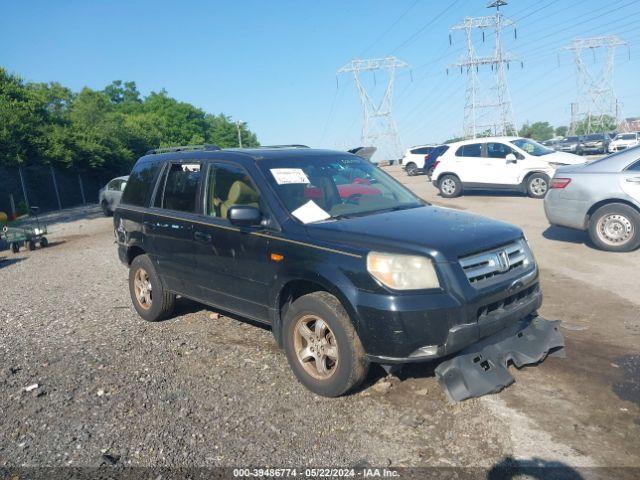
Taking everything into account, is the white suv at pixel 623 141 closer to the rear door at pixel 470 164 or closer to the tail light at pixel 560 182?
the rear door at pixel 470 164

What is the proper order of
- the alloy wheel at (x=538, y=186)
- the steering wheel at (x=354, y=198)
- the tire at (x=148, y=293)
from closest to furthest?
1. the steering wheel at (x=354, y=198)
2. the tire at (x=148, y=293)
3. the alloy wheel at (x=538, y=186)

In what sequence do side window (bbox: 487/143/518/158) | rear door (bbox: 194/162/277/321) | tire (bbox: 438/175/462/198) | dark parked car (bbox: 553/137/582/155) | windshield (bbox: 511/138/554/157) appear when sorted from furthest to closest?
dark parked car (bbox: 553/137/582/155) → tire (bbox: 438/175/462/198) → side window (bbox: 487/143/518/158) → windshield (bbox: 511/138/554/157) → rear door (bbox: 194/162/277/321)

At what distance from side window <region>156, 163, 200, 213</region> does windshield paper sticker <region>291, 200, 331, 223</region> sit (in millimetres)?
1316

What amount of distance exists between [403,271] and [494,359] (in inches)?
39.6

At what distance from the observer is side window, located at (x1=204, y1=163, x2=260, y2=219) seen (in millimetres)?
4695

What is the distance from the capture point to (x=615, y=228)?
8516mm

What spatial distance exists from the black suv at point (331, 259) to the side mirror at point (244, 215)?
0.05 ft

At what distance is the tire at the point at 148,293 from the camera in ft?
19.4

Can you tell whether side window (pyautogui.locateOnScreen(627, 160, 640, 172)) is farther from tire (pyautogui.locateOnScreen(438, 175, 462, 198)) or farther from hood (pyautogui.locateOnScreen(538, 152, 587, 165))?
tire (pyautogui.locateOnScreen(438, 175, 462, 198))

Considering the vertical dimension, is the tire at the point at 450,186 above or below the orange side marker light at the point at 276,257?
below

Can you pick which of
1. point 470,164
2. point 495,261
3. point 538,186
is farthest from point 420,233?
point 470,164

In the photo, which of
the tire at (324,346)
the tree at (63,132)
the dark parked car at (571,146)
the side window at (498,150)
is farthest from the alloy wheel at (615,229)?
the dark parked car at (571,146)

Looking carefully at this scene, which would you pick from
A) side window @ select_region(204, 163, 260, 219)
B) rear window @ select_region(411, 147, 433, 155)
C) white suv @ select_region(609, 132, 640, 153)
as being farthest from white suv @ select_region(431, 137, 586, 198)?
white suv @ select_region(609, 132, 640, 153)

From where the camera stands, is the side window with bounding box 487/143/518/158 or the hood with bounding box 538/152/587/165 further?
the side window with bounding box 487/143/518/158
